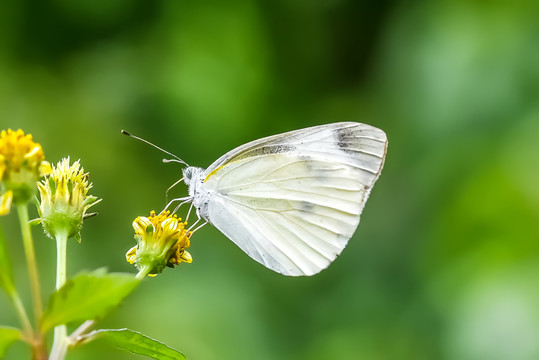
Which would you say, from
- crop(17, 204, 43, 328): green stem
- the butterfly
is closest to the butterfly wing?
the butterfly

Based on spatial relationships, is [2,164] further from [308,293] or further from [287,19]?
[287,19]

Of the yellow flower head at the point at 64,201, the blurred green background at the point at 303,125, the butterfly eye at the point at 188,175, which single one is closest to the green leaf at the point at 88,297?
the yellow flower head at the point at 64,201

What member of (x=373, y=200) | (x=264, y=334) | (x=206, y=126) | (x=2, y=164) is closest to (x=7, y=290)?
(x=2, y=164)

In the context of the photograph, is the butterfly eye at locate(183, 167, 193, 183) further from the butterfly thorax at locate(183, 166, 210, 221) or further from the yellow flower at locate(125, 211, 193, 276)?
the yellow flower at locate(125, 211, 193, 276)

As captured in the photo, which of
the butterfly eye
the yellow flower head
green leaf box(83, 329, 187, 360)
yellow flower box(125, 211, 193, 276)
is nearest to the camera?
green leaf box(83, 329, 187, 360)

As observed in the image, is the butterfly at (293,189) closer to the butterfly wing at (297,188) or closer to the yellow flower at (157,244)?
the butterfly wing at (297,188)

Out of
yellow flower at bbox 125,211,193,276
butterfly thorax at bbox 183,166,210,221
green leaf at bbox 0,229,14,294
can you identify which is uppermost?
butterfly thorax at bbox 183,166,210,221
